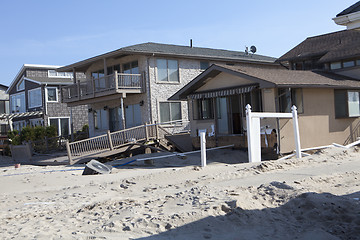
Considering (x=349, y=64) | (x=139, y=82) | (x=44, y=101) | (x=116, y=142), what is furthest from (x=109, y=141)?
(x=44, y=101)

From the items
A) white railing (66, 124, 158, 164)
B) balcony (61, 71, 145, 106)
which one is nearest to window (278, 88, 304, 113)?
white railing (66, 124, 158, 164)

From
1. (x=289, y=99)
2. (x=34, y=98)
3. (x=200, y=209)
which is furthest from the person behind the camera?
(x=34, y=98)

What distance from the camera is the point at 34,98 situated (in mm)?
38938

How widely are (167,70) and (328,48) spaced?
989cm

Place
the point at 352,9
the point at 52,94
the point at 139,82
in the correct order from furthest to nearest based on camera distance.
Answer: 1. the point at 52,94
2. the point at 139,82
3. the point at 352,9

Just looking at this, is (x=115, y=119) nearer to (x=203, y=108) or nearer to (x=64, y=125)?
(x=203, y=108)

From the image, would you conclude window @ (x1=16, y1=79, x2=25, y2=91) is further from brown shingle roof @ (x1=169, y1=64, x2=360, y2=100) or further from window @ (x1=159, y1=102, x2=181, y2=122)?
brown shingle roof @ (x1=169, y1=64, x2=360, y2=100)

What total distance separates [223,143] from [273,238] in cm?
1325

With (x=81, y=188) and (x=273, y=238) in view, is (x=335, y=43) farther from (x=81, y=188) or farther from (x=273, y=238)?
(x=273, y=238)

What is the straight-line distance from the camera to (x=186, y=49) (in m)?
28.7

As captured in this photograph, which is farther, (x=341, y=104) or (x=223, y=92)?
(x=341, y=104)

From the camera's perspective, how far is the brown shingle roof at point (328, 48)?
22.4 m

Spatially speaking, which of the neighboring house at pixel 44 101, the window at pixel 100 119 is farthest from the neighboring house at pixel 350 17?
the neighboring house at pixel 44 101

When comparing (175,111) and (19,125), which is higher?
(175,111)
